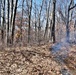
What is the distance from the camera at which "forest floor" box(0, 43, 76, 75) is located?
33.4ft

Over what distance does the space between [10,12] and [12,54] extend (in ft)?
33.6

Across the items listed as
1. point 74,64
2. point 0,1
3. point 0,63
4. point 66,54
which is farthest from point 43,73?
point 0,1

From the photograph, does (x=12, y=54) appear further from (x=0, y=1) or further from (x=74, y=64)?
(x=0, y=1)

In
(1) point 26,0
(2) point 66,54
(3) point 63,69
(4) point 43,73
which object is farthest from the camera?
(1) point 26,0

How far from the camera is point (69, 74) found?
10875mm

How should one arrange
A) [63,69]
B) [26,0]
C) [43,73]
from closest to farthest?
[43,73] → [63,69] → [26,0]

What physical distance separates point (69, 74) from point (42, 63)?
165 centimetres

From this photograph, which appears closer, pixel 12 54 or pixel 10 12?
pixel 12 54

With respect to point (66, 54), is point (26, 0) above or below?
above

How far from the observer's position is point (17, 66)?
10.5 meters

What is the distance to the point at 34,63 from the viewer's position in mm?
11227

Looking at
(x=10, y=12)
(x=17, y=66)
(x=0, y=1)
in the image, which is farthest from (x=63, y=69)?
(x=0, y=1)

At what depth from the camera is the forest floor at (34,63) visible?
1017 centimetres

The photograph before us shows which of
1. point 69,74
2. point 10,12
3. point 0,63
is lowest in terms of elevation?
point 69,74
